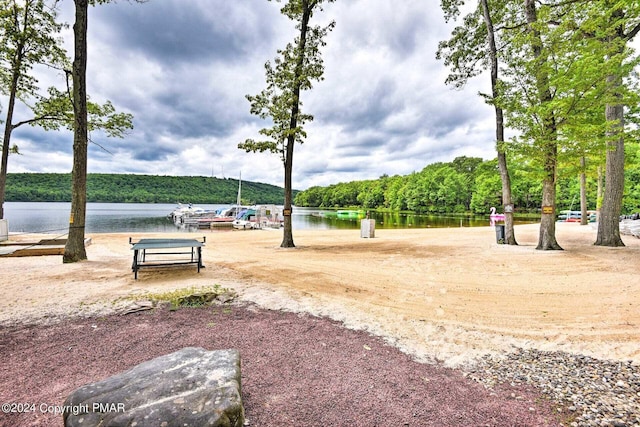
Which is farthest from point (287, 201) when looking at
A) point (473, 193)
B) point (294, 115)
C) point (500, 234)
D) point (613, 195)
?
point (473, 193)

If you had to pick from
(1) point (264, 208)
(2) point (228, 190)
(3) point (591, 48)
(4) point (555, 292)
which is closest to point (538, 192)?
(1) point (264, 208)

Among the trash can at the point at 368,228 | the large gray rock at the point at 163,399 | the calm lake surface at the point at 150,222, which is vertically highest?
the trash can at the point at 368,228

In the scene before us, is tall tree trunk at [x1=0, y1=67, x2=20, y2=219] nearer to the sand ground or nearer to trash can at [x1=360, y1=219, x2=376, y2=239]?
the sand ground

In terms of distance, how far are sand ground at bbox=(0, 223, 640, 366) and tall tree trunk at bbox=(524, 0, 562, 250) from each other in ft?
3.29

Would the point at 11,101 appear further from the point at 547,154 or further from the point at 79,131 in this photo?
the point at 547,154

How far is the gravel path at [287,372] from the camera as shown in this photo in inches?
86.6

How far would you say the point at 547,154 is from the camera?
953cm

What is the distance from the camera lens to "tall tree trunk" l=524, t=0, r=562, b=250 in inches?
360

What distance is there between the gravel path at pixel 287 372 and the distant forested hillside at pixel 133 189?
310ft

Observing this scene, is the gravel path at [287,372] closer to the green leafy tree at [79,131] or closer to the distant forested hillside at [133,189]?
the green leafy tree at [79,131]

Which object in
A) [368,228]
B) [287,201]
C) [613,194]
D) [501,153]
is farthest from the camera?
[368,228]

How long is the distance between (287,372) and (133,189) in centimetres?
13489

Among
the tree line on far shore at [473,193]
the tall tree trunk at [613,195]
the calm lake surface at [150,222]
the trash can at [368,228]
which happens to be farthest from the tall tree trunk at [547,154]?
the calm lake surface at [150,222]

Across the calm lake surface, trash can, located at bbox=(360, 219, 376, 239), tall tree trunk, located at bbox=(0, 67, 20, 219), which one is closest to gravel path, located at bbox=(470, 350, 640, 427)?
trash can, located at bbox=(360, 219, 376, 239)
